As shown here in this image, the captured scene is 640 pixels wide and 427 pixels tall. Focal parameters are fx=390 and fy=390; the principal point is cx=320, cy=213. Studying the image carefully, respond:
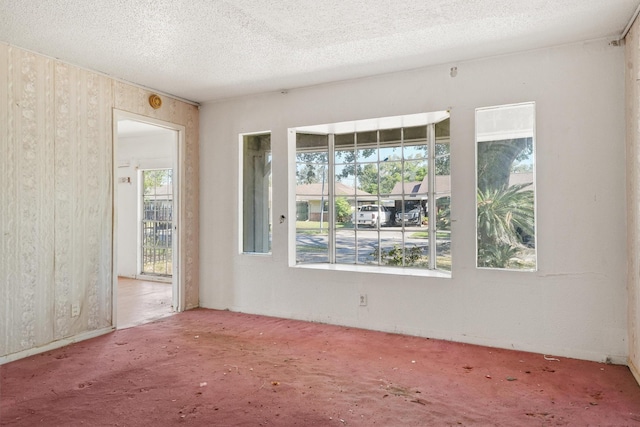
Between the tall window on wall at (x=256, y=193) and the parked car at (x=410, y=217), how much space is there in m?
1.48

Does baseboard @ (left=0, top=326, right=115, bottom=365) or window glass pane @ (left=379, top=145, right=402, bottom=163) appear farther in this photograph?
window glass pane @ (left=379, top=145, right=402, bottom=163)

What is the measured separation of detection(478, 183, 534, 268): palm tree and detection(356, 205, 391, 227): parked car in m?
0.99

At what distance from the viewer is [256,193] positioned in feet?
15.2

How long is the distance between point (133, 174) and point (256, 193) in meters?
3.69

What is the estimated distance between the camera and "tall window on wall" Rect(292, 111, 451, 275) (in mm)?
3912

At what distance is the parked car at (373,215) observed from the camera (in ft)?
13.6

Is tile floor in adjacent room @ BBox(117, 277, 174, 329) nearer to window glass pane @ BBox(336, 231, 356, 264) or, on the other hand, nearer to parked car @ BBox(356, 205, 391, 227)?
window glass pane @ BBox(336, 231, 356, 264)

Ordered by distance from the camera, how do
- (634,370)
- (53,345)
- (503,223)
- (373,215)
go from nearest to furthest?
(634,370) < (53,345) < (503,223) < (373,215)

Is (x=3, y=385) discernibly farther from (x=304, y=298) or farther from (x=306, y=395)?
(x=304, y=298)

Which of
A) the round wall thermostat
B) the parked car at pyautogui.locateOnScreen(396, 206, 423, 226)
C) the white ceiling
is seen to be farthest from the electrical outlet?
the round wall thermostat

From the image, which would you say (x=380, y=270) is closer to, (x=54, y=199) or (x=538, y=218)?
(x=538, y=218)

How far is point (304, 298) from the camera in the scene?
416cm

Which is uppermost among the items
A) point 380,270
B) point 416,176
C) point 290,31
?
point 290,31

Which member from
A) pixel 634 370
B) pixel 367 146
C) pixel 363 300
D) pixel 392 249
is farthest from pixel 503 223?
pixel 367 146
